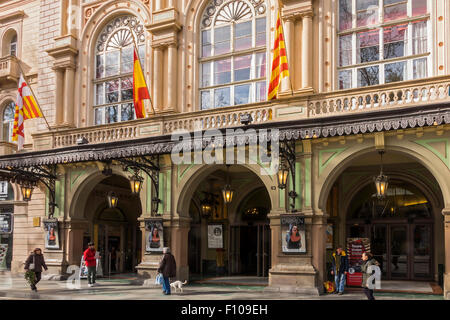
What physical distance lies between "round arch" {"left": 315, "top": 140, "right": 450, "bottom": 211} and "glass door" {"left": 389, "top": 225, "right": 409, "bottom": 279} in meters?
4.70

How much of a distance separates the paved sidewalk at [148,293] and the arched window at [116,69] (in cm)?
758

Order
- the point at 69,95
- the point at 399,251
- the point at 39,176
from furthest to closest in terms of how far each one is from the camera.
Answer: the point at 69,95, the point at 39,176, the point at 399,251

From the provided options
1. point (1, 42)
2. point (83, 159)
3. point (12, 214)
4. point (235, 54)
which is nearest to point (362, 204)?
point (235, 54)

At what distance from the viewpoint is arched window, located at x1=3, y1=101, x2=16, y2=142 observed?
27.9 meters

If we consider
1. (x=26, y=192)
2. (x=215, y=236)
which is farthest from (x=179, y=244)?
(x=26, y=192)

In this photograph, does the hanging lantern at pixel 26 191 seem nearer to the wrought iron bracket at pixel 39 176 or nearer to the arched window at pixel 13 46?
→ the wrought iron bracket at pixel 39 176

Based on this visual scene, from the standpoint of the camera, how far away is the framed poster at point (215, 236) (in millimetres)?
24761

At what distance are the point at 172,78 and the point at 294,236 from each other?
8.26 m

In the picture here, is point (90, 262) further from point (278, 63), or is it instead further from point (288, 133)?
point (278, 63)

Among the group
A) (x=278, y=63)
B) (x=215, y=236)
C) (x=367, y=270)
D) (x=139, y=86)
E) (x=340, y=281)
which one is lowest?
(x=340, y=281)

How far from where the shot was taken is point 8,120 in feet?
92.0

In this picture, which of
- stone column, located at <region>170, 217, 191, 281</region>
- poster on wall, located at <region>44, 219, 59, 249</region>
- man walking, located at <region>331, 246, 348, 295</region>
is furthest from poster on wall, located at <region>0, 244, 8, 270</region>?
man walking, located at <region>331, 246, 348, 295</region>

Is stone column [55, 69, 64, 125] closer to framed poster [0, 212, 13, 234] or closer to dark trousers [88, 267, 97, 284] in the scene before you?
framed poster [0, 212, 13, 234]

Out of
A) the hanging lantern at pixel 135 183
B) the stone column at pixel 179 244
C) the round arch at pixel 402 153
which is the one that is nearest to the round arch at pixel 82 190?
the hanging lantern at pixel 135 183
